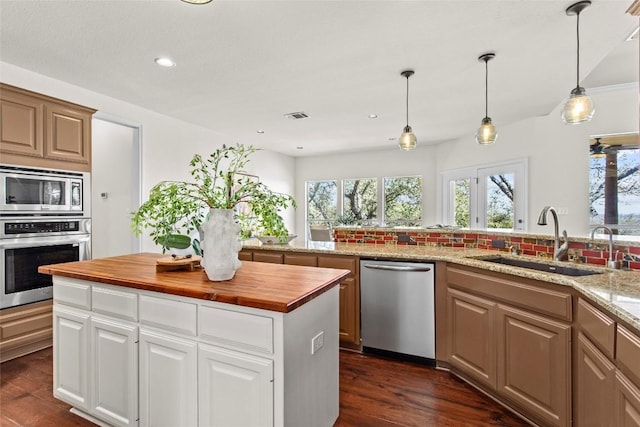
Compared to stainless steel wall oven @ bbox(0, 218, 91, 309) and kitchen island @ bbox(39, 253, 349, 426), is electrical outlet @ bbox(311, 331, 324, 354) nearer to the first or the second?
kitchen island @ bbox(39, 253, 349, 426)

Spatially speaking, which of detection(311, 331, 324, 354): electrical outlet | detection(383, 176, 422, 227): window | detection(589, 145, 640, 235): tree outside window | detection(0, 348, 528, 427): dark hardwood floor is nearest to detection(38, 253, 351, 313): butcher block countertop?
detection(311, 331, 324, 354): electrical outlet

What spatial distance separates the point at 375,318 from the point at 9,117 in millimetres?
3427

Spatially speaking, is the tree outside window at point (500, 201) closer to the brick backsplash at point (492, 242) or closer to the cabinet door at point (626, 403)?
the brick backsplash at point (492, 242)

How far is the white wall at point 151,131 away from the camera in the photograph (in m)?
3.00

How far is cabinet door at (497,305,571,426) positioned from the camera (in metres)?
1.68

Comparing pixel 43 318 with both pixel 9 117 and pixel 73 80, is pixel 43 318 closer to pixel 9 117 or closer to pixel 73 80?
pixel 9 117

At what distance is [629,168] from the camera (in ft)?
13.9

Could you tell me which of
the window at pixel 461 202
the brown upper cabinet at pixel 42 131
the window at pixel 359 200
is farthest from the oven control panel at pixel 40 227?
the window at pixel 461 202

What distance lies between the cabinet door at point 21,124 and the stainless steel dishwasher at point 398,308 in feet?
9.75

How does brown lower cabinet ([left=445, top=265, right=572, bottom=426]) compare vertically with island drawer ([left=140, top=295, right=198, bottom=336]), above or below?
below

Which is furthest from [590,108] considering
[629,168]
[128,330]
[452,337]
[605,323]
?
[629,168]

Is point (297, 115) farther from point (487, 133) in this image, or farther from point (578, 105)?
point (578, 105)

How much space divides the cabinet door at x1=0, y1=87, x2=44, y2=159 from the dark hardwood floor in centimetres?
177

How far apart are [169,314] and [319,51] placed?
2.26m
